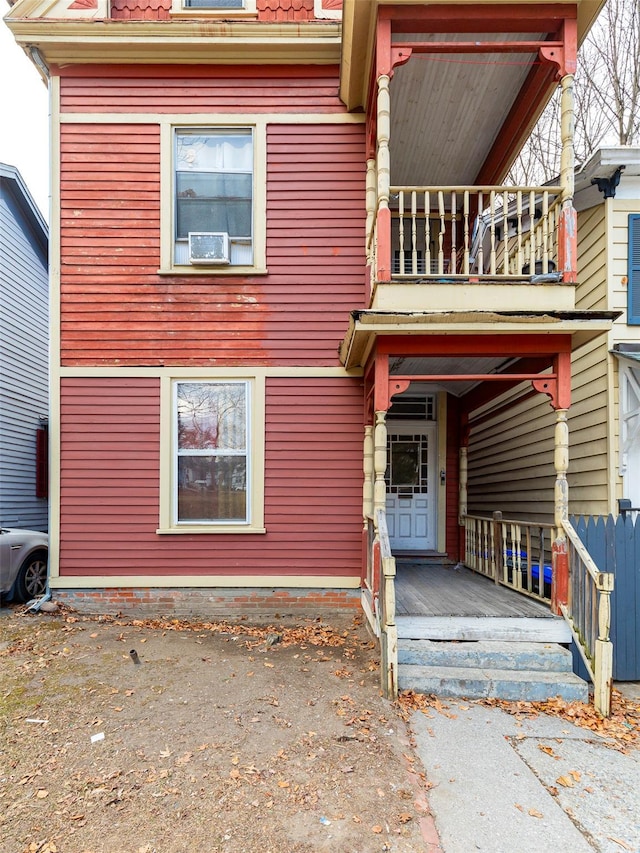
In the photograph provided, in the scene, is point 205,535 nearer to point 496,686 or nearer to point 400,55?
point 496,686

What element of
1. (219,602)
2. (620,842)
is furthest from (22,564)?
(620,842)

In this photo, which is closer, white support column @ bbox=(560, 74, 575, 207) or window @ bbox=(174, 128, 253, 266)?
white support column @ bbox=(560, 74, 575, 207)

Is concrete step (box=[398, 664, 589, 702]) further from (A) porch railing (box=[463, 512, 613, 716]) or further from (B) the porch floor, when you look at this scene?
(B) the porch floor

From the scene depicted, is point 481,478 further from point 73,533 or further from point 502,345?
point 73,533

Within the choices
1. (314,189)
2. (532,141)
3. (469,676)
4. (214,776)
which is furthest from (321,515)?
(532,141)

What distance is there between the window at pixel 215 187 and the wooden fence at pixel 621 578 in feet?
16.6

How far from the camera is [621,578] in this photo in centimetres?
484

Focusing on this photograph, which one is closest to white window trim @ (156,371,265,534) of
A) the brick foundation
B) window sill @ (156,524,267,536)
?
window sill @ (156,524,267,536)

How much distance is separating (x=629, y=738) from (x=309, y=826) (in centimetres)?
254

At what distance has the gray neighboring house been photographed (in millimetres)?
9922

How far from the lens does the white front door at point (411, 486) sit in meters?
7.59

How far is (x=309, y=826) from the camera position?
2.66 metres

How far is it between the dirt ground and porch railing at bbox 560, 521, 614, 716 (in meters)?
1.73

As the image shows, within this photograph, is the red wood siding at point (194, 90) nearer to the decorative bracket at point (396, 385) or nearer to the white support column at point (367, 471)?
the decorative bracket at point (396, 385)
